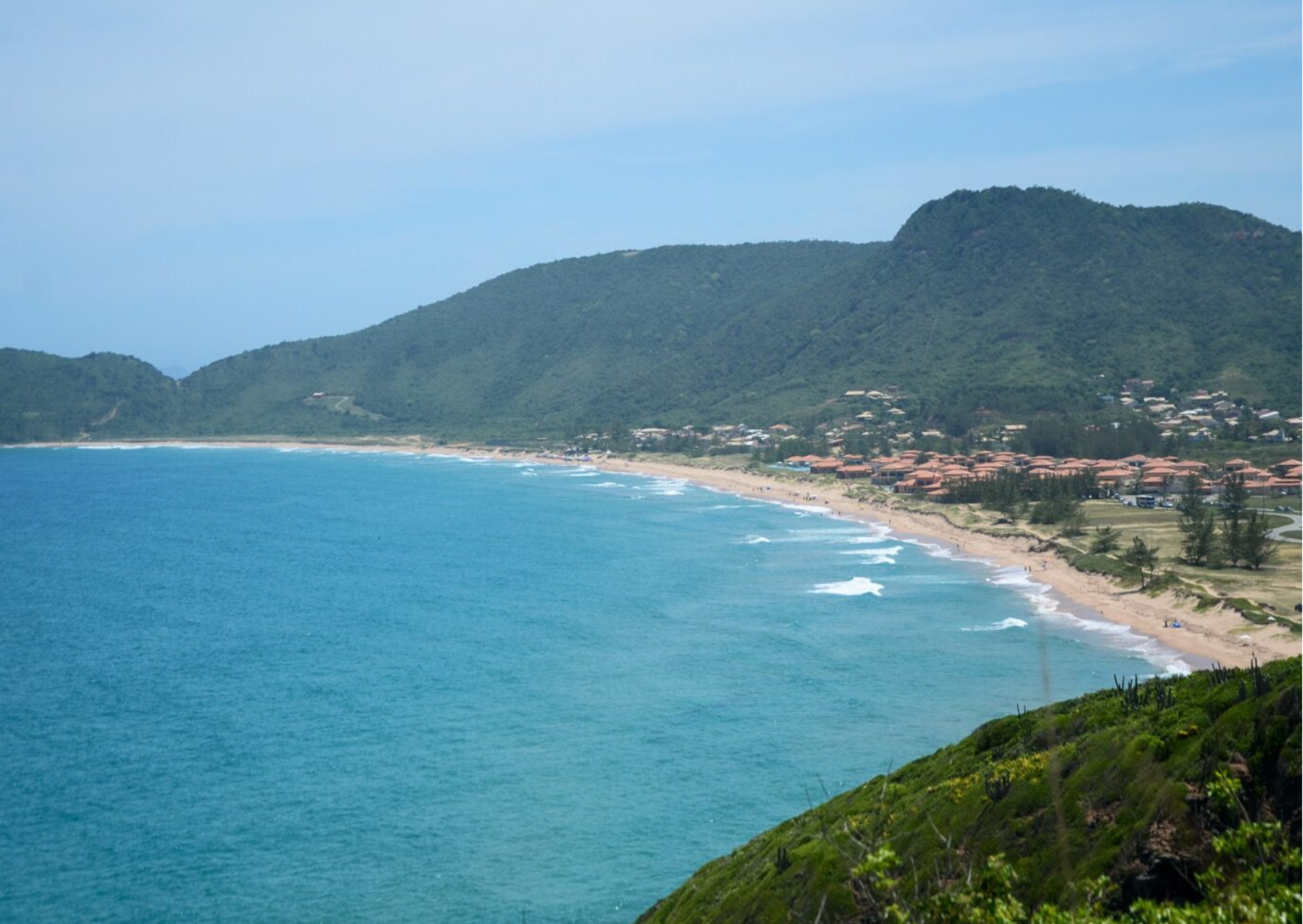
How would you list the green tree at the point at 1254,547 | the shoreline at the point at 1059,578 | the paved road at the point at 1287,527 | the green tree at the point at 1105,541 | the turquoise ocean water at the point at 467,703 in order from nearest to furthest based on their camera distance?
1. the turquoise ocean water at the point at 467,703
2. the shoreline at the point at 1059,578
3. the green tree at the point at 1254,547
4. the green tree at the point at 1105,541
5. the paved road at the point at 1287,527

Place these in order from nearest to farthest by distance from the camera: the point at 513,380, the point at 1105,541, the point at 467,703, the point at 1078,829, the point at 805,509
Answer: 1. the point at 1078,829
2. the point at 467,703
3. the point at 1105,541
4. the point at 805,509
5. the point at 513,380

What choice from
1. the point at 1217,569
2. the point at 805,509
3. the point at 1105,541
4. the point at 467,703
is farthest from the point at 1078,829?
the point at 805,509

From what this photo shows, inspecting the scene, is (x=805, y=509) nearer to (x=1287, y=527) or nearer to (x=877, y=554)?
(x=877, y=554)

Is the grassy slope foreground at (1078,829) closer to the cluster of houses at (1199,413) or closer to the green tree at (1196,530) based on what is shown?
the green tree at (1196,530)

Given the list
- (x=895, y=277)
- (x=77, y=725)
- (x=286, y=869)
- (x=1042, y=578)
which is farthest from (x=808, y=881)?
(x=895, y=277)

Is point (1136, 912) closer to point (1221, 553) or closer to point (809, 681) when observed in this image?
point (809, 681)

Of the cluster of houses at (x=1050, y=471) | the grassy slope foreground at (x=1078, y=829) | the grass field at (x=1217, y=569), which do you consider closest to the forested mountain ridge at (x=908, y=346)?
the cluster of houses at (x=1050, y=471)
